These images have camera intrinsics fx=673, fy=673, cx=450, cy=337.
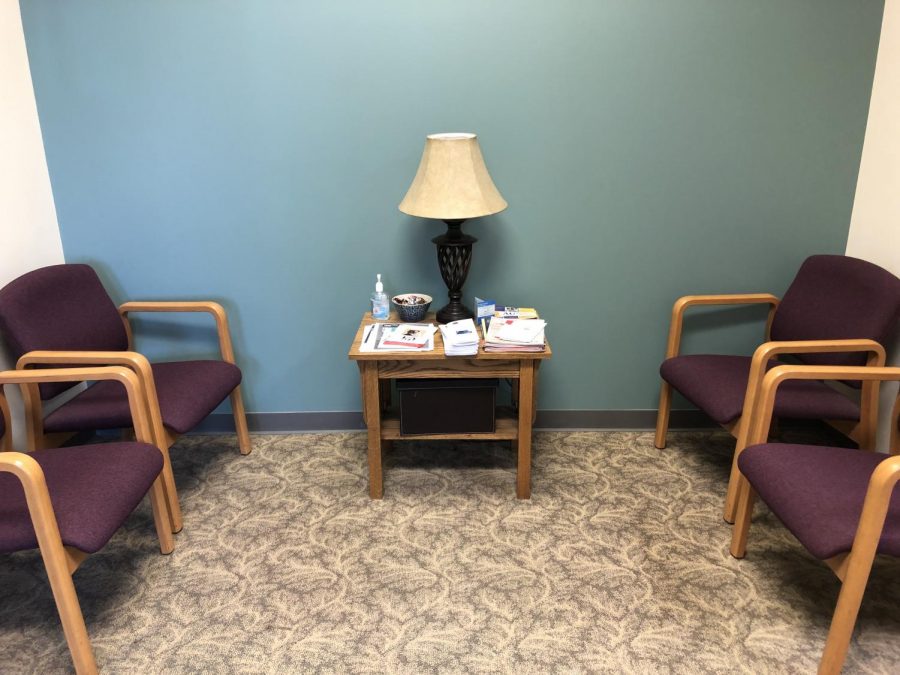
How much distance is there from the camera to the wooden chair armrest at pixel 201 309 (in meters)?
2.69

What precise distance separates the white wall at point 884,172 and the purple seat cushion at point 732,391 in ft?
1.33

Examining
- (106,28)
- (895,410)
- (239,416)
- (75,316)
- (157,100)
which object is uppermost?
(106,28)

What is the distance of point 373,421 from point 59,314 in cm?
121

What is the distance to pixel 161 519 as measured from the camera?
2.21 m

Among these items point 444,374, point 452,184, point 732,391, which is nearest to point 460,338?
point 444,374

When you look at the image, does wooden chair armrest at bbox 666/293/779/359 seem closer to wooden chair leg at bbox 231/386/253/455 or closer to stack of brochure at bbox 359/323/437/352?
stack of brochure at bbox 359/323/437/352

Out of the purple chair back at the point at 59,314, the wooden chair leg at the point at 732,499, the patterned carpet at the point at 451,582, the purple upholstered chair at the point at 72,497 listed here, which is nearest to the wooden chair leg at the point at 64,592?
the purple upholstered chair at the point at 72,497

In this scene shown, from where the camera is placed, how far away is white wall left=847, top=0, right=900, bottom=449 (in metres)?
2.51

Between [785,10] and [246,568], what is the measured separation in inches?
109

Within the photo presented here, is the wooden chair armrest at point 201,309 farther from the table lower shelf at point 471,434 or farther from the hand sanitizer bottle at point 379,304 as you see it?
the table lower shelf at point 471,434

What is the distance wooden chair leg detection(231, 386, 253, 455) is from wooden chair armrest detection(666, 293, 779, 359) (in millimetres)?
1795

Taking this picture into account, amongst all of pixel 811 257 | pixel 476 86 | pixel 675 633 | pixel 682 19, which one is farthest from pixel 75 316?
pixel 811 257

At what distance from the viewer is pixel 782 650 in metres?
1.82

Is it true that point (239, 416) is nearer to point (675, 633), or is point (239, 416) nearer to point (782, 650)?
point (675, 633)
